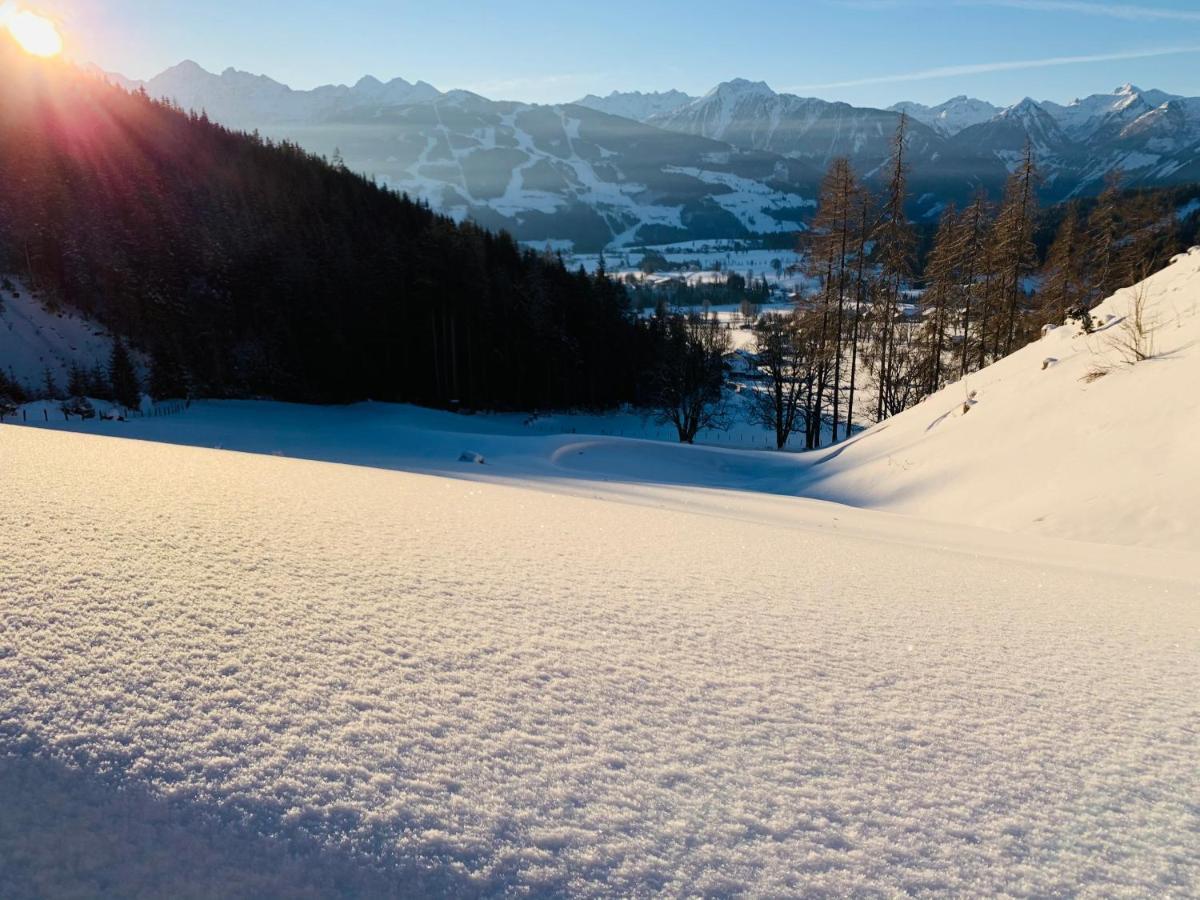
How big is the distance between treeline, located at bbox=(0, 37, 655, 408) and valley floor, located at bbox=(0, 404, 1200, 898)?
39.1m

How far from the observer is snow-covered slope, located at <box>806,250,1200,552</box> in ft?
26.4

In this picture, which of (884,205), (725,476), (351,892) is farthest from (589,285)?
(351,892)

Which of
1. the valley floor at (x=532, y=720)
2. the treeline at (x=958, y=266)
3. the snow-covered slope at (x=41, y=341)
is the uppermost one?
the treeline at (x=958, y=266)

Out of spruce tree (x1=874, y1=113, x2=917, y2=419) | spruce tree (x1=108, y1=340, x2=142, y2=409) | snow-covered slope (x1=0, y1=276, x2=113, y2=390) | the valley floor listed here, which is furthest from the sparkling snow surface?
snow-covered slope (x1=0, y1=276, x2=113, y2=390)

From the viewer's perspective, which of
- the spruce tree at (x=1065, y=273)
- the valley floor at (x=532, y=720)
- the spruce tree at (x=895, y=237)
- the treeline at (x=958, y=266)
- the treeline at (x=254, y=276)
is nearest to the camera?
the valley floor at (x=532, y=720)

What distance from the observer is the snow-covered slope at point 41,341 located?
112 feet

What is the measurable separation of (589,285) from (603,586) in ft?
175

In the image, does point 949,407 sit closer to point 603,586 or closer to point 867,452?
point 867,452

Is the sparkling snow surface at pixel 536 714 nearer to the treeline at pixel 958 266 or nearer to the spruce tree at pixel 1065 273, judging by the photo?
the treeline at pixel 958 266

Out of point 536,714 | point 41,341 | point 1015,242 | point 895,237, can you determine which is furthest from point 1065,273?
point 41,341

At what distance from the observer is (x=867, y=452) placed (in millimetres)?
15883

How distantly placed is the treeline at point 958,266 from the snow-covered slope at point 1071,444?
9.63 metres

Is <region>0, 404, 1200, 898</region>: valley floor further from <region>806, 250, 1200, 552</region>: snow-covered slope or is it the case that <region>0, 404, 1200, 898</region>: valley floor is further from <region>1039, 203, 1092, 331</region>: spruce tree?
<region>1039, 203, 1092, 331</region>: spruce tree

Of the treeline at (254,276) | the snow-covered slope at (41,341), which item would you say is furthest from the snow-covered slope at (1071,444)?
the snow-covered slope at (41,341)
